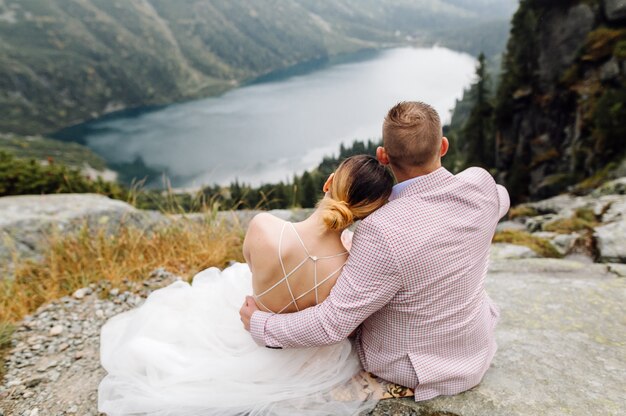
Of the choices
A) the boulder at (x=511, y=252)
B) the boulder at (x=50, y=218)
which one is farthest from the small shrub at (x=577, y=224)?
the boulder at (x=50, y=218)

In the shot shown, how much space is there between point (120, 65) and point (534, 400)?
226944 millimetres

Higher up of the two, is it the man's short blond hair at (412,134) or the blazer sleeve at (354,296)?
the man's short blond hair at (412,134)

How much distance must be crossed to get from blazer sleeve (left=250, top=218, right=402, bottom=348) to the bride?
15cm

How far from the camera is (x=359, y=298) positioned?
2318 mm

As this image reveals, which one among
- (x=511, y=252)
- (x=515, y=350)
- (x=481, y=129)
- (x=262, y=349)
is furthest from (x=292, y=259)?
(x=481, y=129)

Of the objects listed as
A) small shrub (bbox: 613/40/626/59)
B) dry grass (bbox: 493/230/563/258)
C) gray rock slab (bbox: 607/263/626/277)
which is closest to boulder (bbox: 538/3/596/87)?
small shrub (bbox: 613/40/626/59)

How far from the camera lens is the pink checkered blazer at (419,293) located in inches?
88.8

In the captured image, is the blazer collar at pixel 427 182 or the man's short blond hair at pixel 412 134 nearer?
the man's short blond hair at pixel 412 134

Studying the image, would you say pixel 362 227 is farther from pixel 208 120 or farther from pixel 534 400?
pixel 208 120

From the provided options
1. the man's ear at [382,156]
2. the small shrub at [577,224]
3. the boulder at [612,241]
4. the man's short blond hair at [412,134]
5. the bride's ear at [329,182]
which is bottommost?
the small shrub at [577,224]

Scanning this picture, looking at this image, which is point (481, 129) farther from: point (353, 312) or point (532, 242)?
point (353, 312)

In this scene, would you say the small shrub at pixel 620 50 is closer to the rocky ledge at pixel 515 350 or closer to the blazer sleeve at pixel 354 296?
the rocky ledge at pixel 515 350

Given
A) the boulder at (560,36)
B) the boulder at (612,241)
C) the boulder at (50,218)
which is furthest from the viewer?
the boulder at (560,36)

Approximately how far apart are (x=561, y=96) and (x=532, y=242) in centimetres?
3134
